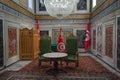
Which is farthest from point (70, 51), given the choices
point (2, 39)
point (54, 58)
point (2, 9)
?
point (2, 9)

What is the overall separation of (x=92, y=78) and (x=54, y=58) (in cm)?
123

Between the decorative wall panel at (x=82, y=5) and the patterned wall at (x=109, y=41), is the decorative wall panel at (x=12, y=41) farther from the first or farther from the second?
the decorative wall panel at (x=82, y=5)

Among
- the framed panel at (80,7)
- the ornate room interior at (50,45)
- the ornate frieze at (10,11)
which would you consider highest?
the framed panel at (80,7)

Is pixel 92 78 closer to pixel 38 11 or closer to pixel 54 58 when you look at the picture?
pixel 54 58

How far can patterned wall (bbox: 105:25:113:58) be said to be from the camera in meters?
5.65

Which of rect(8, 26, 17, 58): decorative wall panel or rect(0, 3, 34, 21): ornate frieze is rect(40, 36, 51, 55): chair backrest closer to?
rect(8, 26, 17, 58): decorative wall panel

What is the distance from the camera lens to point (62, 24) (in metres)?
10.2

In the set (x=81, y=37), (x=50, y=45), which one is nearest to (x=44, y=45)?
(x=50, y=45)

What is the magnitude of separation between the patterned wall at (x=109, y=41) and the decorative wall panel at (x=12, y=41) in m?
3.94

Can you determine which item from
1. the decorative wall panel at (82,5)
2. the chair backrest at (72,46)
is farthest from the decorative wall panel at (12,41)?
the decorative wall panel at (82,5)

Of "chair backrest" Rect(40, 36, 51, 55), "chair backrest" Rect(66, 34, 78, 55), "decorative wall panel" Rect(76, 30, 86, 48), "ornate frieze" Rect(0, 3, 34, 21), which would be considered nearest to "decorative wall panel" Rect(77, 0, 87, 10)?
"decorative wall panel" Rect(76, 30, 86, 48)

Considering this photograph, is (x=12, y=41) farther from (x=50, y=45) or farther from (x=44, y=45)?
(x=50, y=45)

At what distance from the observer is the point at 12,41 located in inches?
245

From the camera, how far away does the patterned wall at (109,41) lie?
565cm
